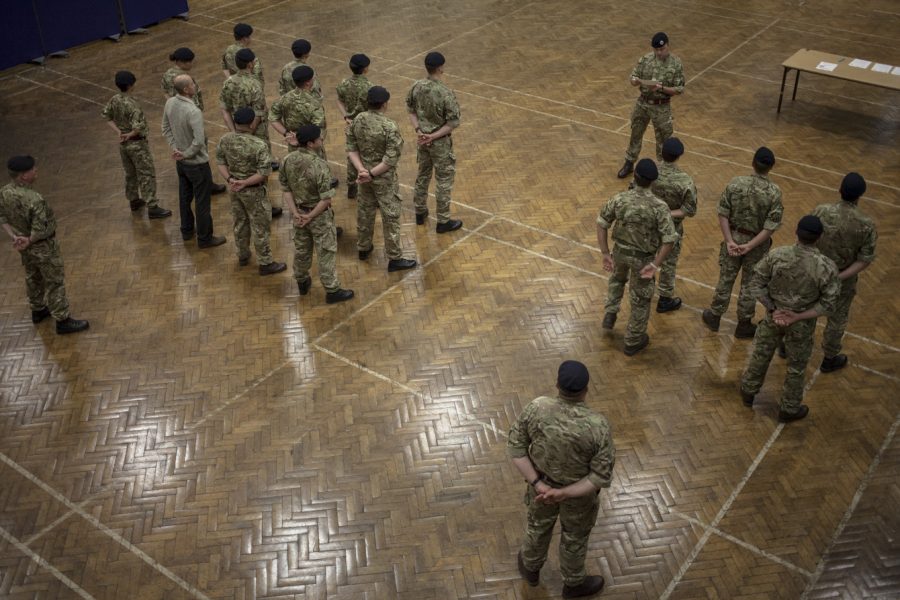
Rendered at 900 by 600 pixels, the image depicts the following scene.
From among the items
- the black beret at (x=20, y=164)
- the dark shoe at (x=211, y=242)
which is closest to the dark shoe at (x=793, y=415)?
the dark shoe at (x=211, y=242)

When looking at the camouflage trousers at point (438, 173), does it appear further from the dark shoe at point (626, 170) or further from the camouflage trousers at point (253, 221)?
the dark shoe at point (626, 170)

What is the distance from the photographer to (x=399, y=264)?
9.60 m

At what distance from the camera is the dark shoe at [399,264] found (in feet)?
31.5

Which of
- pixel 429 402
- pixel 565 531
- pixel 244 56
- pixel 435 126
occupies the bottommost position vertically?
pixel 429 402

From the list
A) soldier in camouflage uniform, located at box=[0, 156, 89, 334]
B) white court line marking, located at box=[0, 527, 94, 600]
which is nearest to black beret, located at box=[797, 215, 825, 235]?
white court line marking, located at box=[0, 527, 94, 600]

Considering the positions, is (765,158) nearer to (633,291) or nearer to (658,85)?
(633,291)

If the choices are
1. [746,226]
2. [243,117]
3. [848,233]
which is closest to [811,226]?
[848,233]

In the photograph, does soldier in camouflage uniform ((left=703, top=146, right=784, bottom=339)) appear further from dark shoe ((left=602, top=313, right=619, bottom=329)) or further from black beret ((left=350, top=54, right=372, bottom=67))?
black beret ((left=350, top=54, right=372, bottom=67))

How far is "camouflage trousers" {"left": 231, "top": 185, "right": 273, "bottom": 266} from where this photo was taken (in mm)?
9156

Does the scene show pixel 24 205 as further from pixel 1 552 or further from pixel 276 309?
pixel 1 552

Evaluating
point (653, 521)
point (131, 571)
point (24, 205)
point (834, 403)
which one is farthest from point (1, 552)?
point (834, 403)

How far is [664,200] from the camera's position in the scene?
8312 millimetres

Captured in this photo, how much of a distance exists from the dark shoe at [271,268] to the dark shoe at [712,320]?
4.53m

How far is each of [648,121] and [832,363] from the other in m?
4.21
